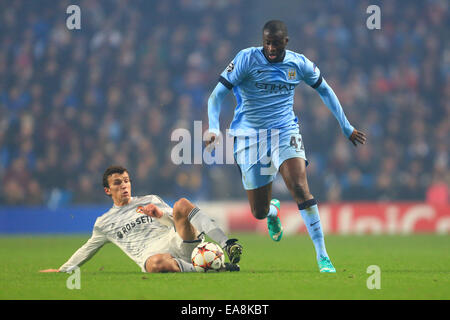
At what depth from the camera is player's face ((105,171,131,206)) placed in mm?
6973

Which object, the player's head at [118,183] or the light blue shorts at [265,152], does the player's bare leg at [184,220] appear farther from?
the light blue shorts at [265,152]

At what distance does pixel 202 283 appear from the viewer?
5.82 m

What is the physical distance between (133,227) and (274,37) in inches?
89.9

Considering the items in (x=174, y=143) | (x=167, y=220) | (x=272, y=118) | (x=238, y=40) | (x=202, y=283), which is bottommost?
(x=202, y=283)

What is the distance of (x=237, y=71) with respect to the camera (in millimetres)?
6957

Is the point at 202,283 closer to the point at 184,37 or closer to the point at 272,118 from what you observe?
the point at 272,118

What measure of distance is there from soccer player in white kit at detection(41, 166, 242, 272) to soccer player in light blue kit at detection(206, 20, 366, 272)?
0.76 metres

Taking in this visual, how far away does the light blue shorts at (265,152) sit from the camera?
6.91 metres

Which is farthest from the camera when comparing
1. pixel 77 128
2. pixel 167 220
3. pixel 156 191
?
pixel 77 128

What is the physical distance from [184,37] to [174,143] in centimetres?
421

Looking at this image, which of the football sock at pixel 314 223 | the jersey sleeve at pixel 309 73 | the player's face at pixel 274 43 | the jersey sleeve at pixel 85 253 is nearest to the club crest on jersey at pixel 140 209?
the jersey sleeve at pixel 85 253

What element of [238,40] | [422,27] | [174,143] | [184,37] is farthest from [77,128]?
[422,27]

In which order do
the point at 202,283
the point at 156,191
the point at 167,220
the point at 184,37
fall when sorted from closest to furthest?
1. the point at 202,283
2. the point at 167,220
3. the point at 156,191
4. the point at 184,37

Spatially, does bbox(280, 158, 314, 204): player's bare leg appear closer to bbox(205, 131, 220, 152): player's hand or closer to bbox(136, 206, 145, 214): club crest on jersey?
bbox(205, 131, 220, 152): player's hand
